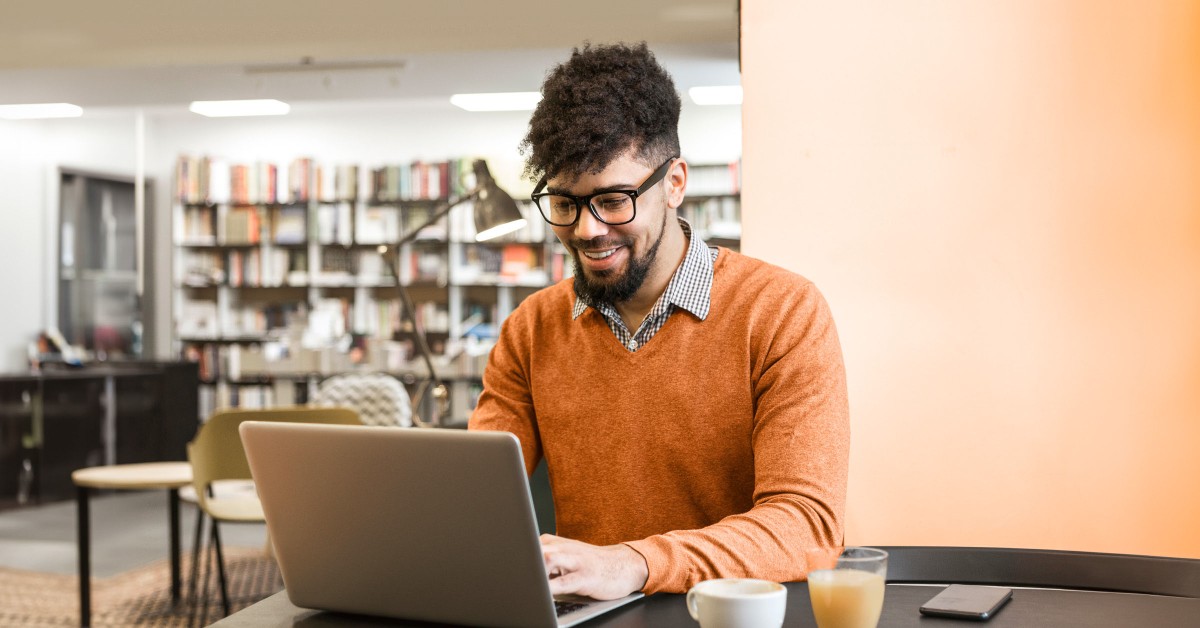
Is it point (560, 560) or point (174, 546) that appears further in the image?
point (174, 546)

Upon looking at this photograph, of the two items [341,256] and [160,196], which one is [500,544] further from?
[160,196]

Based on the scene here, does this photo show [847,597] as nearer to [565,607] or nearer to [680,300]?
[565,607]

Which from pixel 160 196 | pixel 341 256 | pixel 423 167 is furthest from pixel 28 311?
pixel 423 167

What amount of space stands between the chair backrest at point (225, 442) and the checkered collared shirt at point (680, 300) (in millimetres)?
2120

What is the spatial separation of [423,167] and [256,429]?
6.44 metres

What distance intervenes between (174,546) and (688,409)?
3.08 m

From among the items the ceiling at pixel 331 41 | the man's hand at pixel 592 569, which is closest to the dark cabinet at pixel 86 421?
the ceiling at pixel 331 41

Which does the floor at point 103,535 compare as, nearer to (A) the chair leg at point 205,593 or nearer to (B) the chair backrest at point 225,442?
(A) the chair leg at point 205,593

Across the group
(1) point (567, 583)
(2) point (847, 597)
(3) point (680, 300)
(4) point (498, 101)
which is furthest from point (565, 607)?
(4) point (498, 101)

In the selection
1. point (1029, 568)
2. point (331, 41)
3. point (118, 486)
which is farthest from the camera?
point (331, 41)

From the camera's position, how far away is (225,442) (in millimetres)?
3566

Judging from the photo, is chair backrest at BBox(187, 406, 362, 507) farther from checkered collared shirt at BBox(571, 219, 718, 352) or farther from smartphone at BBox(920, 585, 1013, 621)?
smartphone at BBox(920, 585, 1013, 621)

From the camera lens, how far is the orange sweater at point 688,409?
4.38ft

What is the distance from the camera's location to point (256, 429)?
105 centimetres
